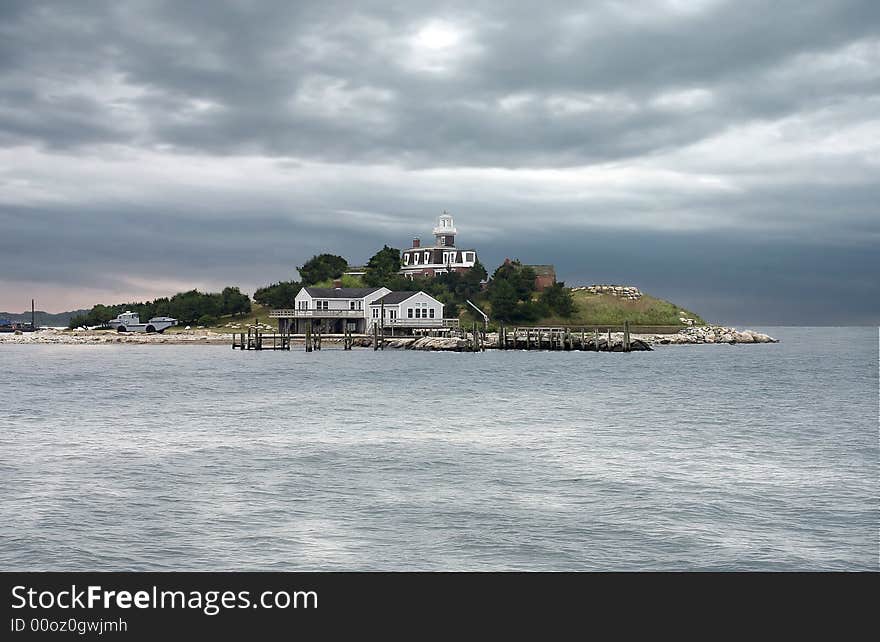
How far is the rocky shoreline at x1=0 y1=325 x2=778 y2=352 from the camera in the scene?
345ft

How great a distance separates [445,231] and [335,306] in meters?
42.3

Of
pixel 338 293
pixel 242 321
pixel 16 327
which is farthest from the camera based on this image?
pixel 16 327

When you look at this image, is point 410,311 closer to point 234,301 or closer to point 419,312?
Result: point 419,312

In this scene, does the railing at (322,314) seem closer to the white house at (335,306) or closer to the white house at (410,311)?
the white house at (335,306)

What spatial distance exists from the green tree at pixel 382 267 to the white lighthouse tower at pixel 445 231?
736cm

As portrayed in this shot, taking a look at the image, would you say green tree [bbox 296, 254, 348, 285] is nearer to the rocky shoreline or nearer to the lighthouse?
the lighthouse

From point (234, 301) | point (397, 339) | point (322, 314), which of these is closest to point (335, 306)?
point (322, 314)

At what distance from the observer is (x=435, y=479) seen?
23.7 meters

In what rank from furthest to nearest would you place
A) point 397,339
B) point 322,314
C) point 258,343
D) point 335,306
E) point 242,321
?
point 242,321, point 335,306, point 322,314, point 397,339, point 258,343

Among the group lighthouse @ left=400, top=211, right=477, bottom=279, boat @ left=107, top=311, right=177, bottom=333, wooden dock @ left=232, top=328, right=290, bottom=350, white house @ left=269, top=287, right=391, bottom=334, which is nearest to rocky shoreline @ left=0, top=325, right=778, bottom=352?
boat @ left=107, top=311, right=177, bottom=333

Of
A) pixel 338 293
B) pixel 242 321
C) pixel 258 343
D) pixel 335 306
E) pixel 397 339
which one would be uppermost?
pixel 338 293

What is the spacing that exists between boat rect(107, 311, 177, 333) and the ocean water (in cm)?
8967

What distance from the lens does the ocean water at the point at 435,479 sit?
16.5m
